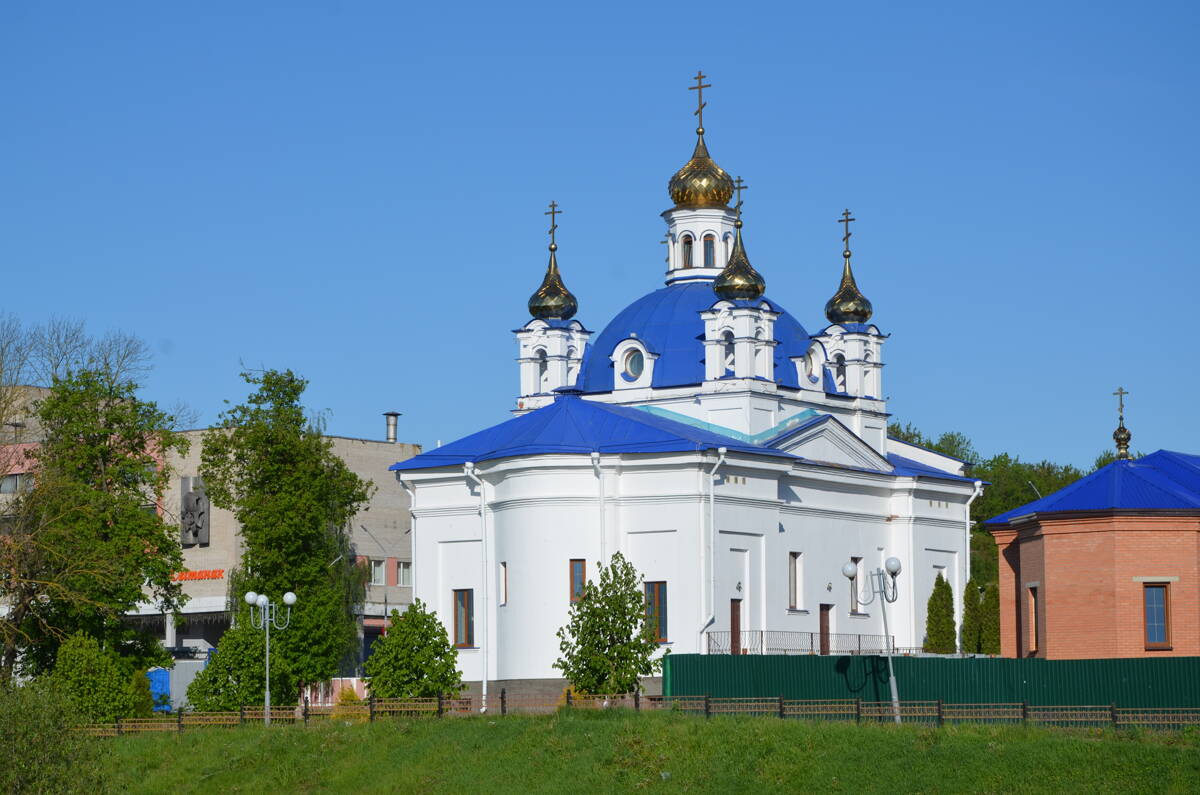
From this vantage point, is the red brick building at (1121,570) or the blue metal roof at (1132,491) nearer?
the red brick building at (1121,570)

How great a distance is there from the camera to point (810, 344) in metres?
53.2

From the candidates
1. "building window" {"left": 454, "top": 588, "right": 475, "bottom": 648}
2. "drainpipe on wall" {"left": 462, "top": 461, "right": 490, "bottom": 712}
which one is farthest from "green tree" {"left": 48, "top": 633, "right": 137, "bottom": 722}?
"drainpipe on wall" {"left": 462, "top": 461, "right": 490, "bottom": 712}

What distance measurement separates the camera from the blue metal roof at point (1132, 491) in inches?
1572

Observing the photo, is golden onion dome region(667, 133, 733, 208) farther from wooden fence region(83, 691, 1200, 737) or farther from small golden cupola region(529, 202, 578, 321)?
wooden fence region(83, 691, 1200, 737)

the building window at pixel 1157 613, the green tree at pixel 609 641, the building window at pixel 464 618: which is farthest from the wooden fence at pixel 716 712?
the building window at pixel 1157 613

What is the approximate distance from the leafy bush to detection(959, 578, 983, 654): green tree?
27.1 meters

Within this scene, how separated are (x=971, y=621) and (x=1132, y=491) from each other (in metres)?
14.0

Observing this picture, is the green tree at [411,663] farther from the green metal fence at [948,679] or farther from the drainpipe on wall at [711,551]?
the drainpipe on wall at [711,551]

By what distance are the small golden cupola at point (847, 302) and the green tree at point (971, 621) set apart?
8.00 meters

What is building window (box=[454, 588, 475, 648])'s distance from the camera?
4706 centimetres

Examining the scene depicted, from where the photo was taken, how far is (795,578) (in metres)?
48.4

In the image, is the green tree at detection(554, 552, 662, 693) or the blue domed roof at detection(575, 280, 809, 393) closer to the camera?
the green tree at detection(554, 552, 662, 693)

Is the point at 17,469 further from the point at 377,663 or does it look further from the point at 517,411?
→ the point at 377,663

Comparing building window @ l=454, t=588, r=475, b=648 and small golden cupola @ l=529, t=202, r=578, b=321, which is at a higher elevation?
small golden cupola @ l=529, t=202, r=578, b=321
